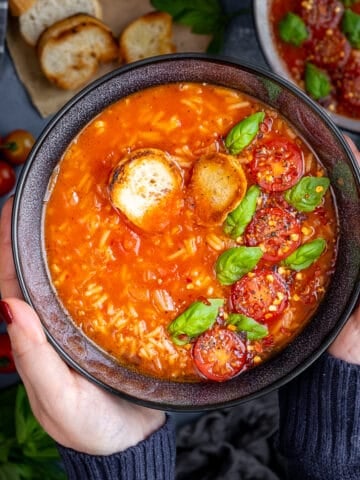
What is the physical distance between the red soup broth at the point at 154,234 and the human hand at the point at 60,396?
8.9 inches

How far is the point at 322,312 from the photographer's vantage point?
3217mm

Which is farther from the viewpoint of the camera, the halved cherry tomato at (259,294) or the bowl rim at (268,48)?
the bowl rim at (268,48)

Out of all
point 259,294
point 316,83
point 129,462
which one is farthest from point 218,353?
point 316,83

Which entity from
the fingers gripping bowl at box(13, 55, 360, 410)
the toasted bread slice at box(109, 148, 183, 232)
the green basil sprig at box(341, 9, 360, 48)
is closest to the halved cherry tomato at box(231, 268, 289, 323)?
the fingers gripping bowl at box(13, 55, 360, 410)

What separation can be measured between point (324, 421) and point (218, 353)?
657 millimetres

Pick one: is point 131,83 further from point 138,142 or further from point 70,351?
point 70,351

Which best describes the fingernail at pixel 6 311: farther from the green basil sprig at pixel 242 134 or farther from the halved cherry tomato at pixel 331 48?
the halved cherry tomato at pixel 331 48

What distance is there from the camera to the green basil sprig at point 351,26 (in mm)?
3768

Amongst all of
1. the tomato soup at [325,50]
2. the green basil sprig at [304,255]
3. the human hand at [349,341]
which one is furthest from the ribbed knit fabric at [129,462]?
the tomato soup at [325,50]

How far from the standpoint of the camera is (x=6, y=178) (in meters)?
3.92

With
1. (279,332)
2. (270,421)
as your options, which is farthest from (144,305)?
(270,421)

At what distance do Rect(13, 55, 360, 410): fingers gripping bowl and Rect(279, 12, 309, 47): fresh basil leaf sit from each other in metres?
0.73

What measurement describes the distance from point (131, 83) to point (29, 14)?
106cm

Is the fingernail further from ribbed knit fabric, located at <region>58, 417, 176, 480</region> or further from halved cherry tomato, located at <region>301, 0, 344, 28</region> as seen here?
halved cherry tomato, located at <region>301, 0, 344, 28</region>
